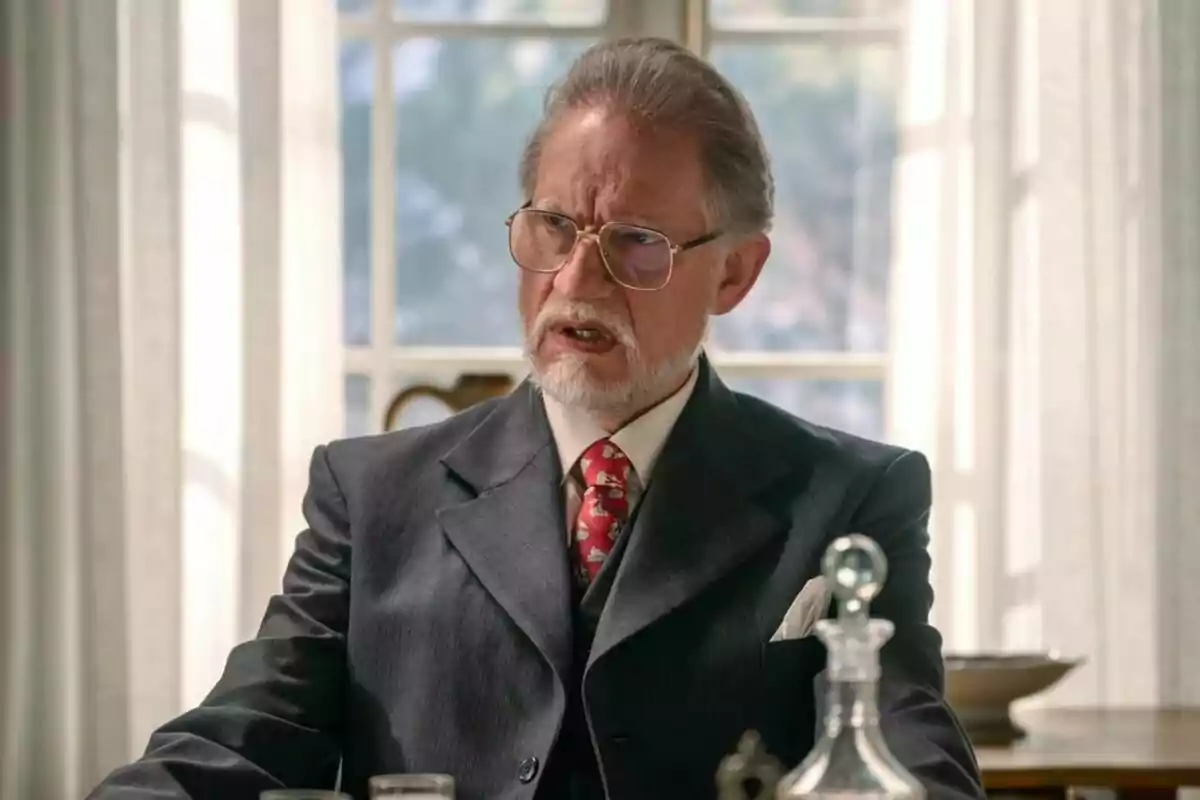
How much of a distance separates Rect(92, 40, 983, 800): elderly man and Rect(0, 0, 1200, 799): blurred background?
1.30 metres

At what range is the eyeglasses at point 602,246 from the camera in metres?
1.73

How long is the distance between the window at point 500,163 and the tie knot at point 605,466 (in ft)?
5.14

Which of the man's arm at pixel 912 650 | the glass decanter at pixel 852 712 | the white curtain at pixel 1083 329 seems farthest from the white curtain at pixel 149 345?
the glass decanter at pixel 852 712

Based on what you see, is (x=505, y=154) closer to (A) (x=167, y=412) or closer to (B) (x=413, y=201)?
(B) (x=413, y=201)

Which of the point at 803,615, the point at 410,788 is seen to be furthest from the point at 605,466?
the point at 410,788

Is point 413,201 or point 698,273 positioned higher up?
point 413,201

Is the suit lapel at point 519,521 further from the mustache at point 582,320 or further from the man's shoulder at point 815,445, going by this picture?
the man's shoulder at point 815,445

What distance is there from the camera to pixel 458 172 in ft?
10.9

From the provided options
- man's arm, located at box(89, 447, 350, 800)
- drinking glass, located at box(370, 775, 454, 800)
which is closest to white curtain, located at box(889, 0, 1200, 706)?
man's arm, located at box(89, 447, 350, 800)

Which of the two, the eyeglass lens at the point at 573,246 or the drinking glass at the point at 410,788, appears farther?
the eyeglass lens at the point at 573,246

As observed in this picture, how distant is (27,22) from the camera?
9.86ft

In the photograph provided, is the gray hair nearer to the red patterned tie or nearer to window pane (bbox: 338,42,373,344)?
the red patterned tie

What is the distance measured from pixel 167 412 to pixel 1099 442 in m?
1.67

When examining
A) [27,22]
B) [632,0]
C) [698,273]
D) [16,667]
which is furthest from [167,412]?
[698,273]
